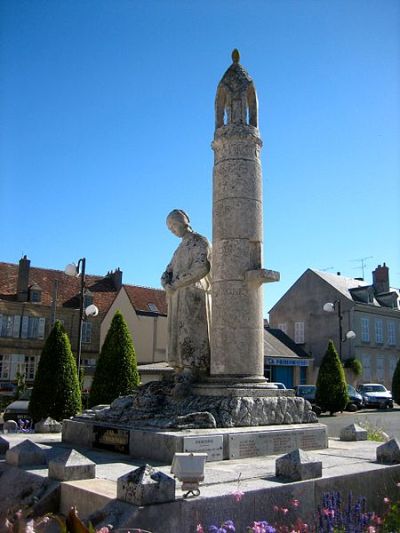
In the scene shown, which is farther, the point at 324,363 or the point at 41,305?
the point at 41,305

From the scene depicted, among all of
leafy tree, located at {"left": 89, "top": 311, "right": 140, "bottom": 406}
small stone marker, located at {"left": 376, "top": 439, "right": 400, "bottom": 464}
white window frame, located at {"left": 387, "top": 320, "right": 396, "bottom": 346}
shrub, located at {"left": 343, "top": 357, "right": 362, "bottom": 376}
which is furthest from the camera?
white window frame, located at {"left": 387, "top": 320, "right": 396, "bottom": 346}

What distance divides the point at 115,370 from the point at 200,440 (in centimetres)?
1072

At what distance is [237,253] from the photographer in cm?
893

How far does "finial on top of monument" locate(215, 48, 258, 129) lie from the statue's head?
5.35ft

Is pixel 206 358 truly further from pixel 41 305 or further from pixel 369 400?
pixel 41 305

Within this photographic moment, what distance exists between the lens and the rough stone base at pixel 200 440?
6.81m

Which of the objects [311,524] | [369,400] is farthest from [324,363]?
[311,524]

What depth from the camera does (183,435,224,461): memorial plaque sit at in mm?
6703

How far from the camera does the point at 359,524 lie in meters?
4.57

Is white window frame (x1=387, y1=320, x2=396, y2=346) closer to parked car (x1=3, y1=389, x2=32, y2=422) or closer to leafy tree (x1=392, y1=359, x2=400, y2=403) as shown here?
leafy tree (x1=392, y1=359, x2=400, y2=403)

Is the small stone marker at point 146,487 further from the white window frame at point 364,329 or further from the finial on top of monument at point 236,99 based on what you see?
the white window frame at point 364,329

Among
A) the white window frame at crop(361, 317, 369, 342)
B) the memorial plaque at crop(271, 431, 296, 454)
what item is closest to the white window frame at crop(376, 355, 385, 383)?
the white window frame at crop(361, 317, 369, 342)

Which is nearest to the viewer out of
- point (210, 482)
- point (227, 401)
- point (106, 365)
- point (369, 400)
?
point (210, 482)

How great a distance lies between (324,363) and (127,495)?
71.3 ft
